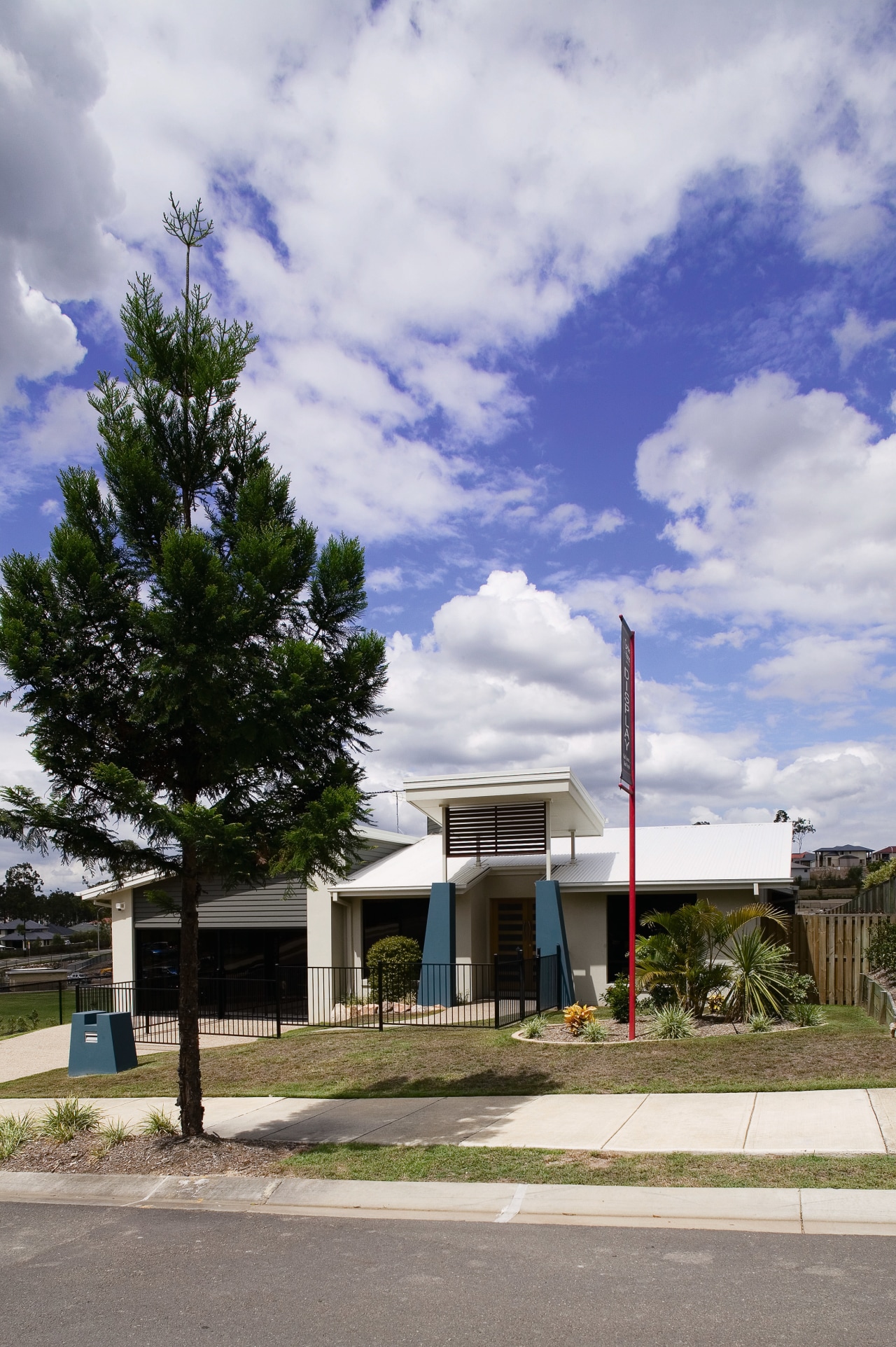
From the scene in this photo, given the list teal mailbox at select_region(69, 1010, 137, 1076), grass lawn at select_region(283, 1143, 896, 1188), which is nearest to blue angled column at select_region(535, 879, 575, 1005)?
teal mailbox at select_region(69, 1010, 137, 1076)

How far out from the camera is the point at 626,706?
43.0 feet

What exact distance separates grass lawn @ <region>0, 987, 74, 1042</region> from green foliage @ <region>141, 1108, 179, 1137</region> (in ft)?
37.6

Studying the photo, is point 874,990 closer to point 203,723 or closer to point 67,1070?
point 203,723

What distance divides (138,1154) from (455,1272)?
166 inches

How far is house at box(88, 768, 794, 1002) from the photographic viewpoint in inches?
732

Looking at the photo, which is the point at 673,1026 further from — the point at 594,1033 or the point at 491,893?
the point at 491,893

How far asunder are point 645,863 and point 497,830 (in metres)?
2.91

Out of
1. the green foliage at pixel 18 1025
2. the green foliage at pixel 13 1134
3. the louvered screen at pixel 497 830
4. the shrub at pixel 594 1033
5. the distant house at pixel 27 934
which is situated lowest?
the distant house at pixel 27 934

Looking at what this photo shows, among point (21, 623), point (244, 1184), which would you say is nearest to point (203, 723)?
point (21, 623)

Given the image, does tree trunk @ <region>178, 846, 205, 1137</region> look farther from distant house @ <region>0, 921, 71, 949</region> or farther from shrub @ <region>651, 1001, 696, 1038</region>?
distant house @ <region>0, 921, 71, 949</region>

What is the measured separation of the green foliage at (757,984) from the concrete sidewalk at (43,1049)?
771 cm

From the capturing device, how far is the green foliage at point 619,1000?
14461 mm

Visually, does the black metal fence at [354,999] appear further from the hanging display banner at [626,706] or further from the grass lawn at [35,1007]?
the hanging display banner at [626,706]

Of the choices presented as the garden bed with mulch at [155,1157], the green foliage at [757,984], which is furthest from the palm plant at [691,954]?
the garden bed with mulch at [155,1157]
